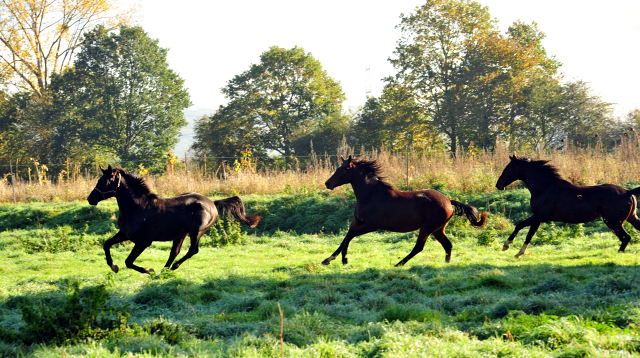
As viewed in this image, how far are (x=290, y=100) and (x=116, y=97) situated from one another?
40.0ft

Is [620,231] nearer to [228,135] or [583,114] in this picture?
[583,114]

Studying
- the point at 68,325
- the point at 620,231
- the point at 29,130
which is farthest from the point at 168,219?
the point at 29,130

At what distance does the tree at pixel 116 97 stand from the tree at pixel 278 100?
3787 mm

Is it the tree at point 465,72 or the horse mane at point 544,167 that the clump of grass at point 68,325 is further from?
the tree at point 465,72

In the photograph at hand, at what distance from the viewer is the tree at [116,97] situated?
3416 centimetres

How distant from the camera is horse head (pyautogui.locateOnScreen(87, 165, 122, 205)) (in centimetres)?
812

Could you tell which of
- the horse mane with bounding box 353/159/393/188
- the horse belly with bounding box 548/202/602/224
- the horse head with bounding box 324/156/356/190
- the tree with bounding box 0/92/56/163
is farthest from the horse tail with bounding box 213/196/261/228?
the tree with bounding box 0/92/56/163

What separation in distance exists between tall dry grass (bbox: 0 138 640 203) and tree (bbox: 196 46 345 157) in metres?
16.1

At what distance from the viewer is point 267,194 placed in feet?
57.5

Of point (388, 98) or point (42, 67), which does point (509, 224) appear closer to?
point (388, 98)

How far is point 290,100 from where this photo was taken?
37.6 meters

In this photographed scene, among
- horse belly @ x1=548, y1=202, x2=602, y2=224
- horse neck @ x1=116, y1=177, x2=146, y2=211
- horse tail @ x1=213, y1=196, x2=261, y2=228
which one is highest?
horse neck @ x1=116, y1=177, x2=146, y2=211

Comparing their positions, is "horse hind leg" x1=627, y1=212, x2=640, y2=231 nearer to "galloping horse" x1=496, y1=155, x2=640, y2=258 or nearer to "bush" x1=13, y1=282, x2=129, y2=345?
"galloping horse" x1=496, y1=155, x2=640, y2=258

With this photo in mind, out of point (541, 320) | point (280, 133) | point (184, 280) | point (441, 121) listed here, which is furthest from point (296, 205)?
point (280, 133)
